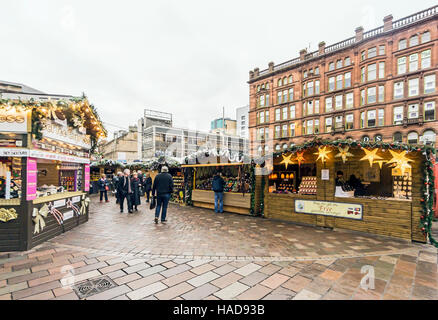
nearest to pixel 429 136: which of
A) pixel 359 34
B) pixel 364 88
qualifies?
pixel 364 88

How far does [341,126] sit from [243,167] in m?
20.7

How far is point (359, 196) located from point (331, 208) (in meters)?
0.88

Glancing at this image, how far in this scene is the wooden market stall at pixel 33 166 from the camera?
13.2ft

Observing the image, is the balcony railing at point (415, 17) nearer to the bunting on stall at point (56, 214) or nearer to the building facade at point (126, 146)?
the bunting on stall at point (56, 214)

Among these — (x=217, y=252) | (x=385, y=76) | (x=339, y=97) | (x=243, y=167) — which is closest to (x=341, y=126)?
(x=339, y=97)

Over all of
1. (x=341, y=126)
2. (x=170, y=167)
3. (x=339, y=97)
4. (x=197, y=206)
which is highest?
(x=339, y=97)

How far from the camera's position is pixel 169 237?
4930 mm

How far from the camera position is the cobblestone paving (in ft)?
8.63

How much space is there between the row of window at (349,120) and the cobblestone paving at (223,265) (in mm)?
21112

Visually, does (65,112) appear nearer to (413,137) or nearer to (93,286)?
(93,286)

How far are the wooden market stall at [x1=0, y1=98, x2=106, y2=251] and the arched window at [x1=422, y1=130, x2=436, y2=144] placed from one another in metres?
26.2

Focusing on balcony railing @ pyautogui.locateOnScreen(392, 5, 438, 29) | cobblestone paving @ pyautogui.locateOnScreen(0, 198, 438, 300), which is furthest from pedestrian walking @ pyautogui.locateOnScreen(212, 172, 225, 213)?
balcony railing @ pyautogui.locateOnScreen(392, 5, 438, 29)

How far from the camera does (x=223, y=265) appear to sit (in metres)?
3.42
